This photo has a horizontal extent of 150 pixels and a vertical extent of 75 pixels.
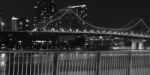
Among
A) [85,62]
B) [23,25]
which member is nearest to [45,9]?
[23,25]

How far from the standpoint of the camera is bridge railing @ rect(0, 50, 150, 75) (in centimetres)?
575

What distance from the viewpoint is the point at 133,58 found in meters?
7.02

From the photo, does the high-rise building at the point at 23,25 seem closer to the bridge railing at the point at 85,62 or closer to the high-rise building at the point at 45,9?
the high-rise building at the point at 45,9

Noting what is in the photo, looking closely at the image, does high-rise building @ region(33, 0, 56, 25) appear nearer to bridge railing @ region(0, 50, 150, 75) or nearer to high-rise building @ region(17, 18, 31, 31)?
high-rise building @ region(17, 18, 31, 31)

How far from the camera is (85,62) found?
270 inches

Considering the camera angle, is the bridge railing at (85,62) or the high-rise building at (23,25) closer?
the bridge railing at (85,62)

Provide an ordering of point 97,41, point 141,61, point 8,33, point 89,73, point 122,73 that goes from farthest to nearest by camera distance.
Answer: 1. point 97,41
2. point 8,33
3. point 141,61
4. point 122,73
5. point 89,73

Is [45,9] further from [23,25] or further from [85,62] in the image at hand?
[85,62]

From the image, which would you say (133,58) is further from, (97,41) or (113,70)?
(97,41)

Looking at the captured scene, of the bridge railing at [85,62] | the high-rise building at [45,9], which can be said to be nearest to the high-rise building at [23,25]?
the high-rise building at [45,9]

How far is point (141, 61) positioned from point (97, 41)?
204ft

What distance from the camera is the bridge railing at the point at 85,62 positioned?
227 inches

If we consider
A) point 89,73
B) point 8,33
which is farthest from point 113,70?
point 8,33

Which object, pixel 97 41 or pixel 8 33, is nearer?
pixel 8 33
